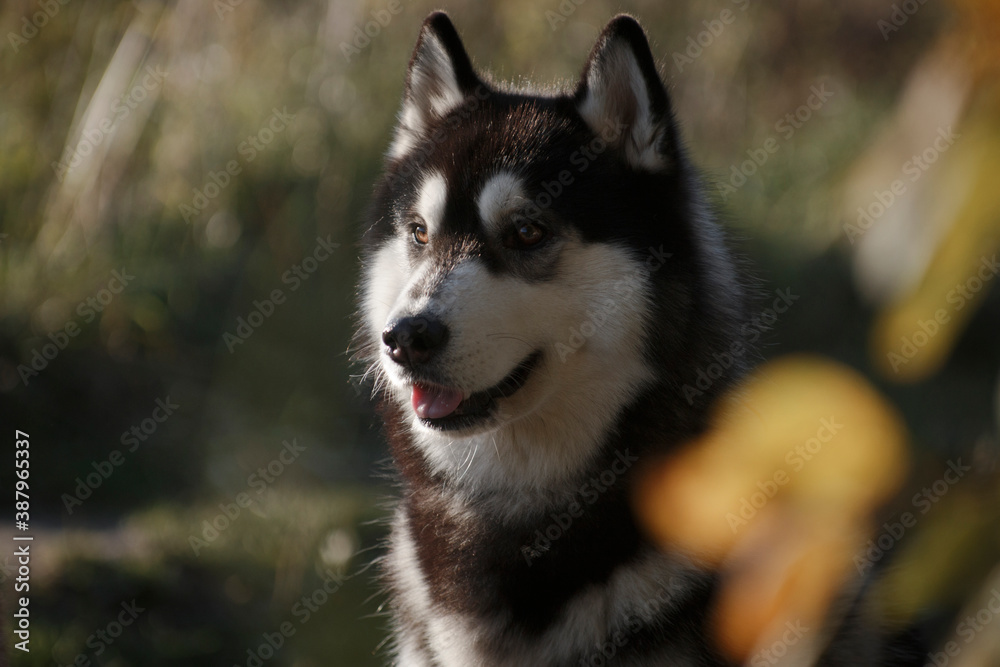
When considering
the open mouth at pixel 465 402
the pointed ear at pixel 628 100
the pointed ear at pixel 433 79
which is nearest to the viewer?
the open mouth at pixel 465 402

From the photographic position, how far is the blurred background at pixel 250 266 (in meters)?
4.83

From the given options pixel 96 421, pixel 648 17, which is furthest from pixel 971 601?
pixel 648 17

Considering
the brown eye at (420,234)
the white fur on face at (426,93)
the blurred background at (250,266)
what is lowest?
the blurred background at (250,266)

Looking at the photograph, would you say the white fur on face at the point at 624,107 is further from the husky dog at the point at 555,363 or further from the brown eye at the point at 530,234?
the brown eye at the point at 530,234

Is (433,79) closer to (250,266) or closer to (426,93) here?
(426,93)

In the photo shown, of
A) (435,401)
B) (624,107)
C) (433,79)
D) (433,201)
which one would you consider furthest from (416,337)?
(433,79)

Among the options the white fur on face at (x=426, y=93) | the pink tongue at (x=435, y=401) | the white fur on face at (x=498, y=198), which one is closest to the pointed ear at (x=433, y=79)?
the white fur on face at (x=426, y=93)

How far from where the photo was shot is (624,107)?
2.96 m

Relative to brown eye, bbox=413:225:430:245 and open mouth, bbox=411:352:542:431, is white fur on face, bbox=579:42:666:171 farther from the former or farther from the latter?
open mouth, bbox=411:352:542:431

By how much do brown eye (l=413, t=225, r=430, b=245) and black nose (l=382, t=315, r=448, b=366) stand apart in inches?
19.6

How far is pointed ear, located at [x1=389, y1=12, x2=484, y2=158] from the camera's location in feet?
10.6

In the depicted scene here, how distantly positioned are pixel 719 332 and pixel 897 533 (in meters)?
0.76

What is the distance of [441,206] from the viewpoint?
2.92m

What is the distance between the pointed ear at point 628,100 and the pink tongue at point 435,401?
3.07 feet
